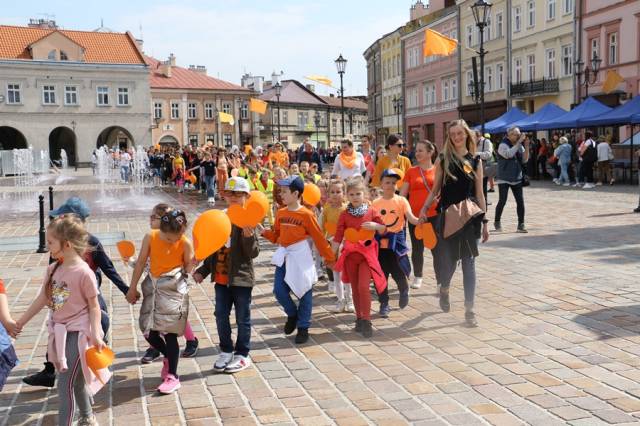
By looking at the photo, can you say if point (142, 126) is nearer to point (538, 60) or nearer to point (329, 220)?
point (538, 60)

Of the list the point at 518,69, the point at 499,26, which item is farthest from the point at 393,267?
the point at 499,26

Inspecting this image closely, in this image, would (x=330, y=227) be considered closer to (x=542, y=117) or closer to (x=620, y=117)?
(x=620, y=117)

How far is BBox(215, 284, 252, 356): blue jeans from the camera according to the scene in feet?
17.3

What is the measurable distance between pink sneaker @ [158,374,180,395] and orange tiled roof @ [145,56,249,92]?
7110cm

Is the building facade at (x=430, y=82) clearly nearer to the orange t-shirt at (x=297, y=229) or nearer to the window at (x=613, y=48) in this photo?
the window at (x=613, y=48)

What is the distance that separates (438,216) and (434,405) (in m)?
2.61

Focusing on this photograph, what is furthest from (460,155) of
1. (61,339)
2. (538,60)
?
(538,60)

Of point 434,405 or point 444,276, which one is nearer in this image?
point 434,405

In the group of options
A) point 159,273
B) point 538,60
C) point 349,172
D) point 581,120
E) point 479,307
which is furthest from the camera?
point 538,60

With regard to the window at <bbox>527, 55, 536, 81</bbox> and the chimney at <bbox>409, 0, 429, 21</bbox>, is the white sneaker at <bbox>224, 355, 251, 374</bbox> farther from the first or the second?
the chimney at <bbox>409, 0, 429, 21</bbox>

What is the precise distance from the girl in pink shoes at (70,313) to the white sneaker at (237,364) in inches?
49.1

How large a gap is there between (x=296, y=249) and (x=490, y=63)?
42.4m

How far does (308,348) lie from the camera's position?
583 centimetres

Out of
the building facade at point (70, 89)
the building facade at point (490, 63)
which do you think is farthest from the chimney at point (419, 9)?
the building facade at point (70, 89)
